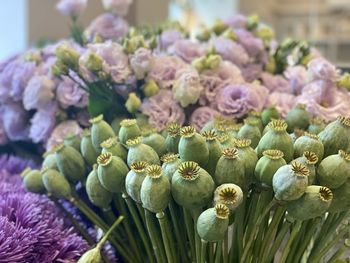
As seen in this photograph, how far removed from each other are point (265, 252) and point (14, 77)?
454 millimetres

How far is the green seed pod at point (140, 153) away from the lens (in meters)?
0.45

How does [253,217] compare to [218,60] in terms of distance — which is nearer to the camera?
[253,217]

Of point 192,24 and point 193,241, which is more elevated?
point 193,241

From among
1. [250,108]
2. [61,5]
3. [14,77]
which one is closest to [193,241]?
[250,108]

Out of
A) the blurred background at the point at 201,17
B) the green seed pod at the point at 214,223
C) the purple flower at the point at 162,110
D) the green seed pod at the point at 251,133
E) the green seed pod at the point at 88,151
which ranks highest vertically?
the green seed pod at the point at 251,133

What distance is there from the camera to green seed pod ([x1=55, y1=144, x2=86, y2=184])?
54 centimetres

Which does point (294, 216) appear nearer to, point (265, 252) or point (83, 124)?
point (265, 252)

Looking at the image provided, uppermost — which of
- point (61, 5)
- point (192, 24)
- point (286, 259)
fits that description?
point (61, 5)

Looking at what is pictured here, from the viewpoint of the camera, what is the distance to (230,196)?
1.30 feet

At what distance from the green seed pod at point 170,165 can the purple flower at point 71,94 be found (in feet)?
0.94

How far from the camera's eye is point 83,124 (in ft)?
2.36

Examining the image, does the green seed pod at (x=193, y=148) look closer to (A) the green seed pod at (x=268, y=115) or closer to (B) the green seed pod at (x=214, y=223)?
(B) the green seed pod at (x=214, y=223)

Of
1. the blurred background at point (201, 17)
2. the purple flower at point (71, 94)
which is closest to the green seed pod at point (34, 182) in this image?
the purple flower at point (71, 94)

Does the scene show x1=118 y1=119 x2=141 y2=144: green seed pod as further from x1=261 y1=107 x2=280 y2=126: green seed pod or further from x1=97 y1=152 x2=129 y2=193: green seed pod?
x1=261 y1=107 x2=280 y2=126: green seed pod
